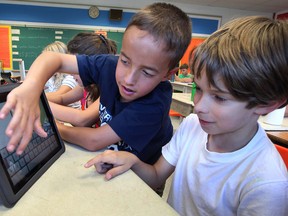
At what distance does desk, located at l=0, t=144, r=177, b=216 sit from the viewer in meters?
0.43

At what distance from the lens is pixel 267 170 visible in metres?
0.56

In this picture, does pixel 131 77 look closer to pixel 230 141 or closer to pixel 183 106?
pixel 230 141

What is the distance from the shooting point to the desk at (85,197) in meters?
0.43

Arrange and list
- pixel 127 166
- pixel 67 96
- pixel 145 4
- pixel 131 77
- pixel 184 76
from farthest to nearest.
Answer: pixel 145 4 → pixel 184 76 → pixel 67 96 → pixel 131 77 → pixel 127 166

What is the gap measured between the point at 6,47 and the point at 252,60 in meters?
5.97

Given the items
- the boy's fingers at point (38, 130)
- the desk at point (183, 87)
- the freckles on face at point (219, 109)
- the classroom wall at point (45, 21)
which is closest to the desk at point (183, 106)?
the freckles on face at point (219, 109)

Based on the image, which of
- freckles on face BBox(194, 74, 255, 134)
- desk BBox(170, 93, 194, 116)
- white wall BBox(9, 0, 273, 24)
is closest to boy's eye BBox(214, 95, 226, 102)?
freckles on face BBox(194, 74, 255, 134)

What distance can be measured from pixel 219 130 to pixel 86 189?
345 mm

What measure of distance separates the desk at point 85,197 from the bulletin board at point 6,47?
568 cm

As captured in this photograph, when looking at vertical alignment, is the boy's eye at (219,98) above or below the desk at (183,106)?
above

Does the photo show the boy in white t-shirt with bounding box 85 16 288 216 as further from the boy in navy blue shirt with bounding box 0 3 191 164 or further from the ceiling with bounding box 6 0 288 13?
the ceiling with bounding box 6 0 288 13

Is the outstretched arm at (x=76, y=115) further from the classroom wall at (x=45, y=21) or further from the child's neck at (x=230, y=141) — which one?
the classroom wall at (x=45, y=21)

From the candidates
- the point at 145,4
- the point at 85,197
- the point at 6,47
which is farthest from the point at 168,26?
the point at 145,4

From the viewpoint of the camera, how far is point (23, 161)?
0.52 m
